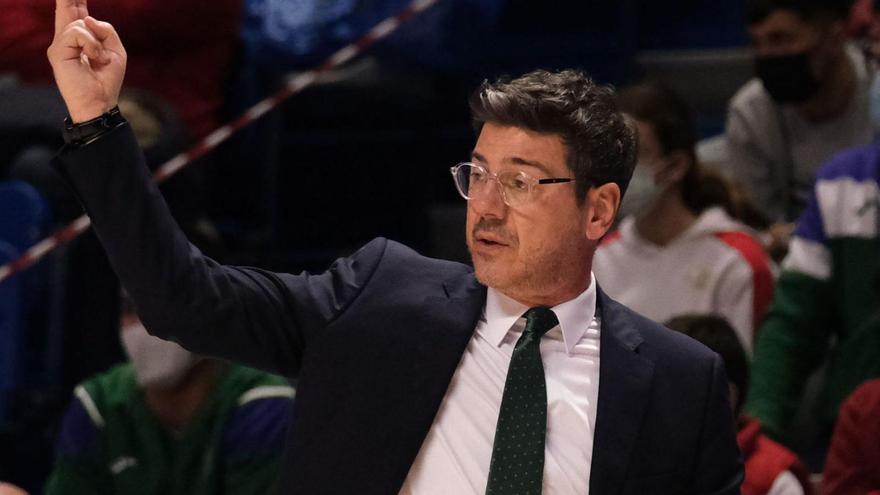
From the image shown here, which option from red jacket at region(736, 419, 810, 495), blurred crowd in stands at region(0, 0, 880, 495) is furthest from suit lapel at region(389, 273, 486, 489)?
red jacket at region(736, 419, 810, 495)

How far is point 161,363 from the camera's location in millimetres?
3672

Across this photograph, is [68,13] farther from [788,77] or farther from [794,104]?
[794,104]

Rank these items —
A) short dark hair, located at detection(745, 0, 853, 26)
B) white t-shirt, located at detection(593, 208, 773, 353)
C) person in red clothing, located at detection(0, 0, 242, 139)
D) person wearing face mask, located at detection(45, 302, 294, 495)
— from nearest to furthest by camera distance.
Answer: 1. person wearing face mask, located at detection(45, 302, 294, 495)
2. white t-shirt, located at detection(593, 208, 773, 353)
3. short dark hair, located at detection(745, 0, 853, 26)
4. person in red clothing, located at detection(0, 0, 242, 139)

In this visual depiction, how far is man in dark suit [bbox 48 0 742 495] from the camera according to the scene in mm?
2463

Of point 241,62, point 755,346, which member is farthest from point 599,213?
point 241,62

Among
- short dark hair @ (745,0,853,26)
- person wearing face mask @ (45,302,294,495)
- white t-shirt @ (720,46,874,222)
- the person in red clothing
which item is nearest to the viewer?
person wearing face mask @ (45,302,294,495)

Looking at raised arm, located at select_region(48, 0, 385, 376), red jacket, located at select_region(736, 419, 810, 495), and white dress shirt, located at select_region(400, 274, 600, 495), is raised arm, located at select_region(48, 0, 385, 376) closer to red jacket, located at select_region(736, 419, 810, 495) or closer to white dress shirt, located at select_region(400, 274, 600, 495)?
white dress shirt, located at select_region(400, 274, 600, 495)

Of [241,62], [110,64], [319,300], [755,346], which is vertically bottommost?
[755,346]

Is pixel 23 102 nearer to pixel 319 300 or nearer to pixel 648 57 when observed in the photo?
pixel 648 57

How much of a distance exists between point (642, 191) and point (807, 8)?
82 cm

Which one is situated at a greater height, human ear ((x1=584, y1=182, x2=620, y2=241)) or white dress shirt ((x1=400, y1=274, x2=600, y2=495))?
human ear ((x1=584, y1=182, x2=620, y2=241))

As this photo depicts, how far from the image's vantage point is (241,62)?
6062 mm

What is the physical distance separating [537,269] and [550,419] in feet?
0.80

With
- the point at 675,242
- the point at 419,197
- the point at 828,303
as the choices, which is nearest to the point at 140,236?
the point at 828,303
